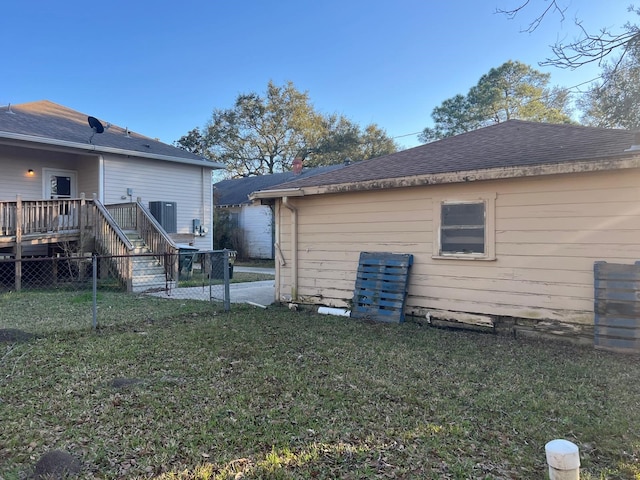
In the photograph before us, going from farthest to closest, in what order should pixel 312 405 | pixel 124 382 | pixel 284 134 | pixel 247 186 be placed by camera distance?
pixel 284 134
pixel 247 186
pixel 124 382
pixel 312 405

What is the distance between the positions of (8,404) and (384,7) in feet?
40.9

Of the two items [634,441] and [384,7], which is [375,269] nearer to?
[634,441]

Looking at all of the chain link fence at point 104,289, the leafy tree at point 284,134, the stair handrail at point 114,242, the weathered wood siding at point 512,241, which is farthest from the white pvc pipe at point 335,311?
the leafy tree at point 284,134

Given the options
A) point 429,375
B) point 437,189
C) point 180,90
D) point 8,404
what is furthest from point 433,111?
point 8,404

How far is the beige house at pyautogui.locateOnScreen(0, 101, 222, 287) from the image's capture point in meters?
10.4

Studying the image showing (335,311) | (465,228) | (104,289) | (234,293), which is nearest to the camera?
(465,228)

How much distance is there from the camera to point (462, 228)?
6250mm

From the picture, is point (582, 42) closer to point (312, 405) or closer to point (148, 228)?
point (312, 405)

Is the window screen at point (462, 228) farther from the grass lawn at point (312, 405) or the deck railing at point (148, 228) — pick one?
the deck railing at point (148, 228)

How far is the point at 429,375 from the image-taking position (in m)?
4.16

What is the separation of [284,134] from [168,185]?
787 inches

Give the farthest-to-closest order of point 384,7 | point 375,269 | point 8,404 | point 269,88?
point 269,88 → point 384,7 → point 375,269 → point 8,404

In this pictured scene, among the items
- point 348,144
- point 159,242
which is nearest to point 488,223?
point 159,242

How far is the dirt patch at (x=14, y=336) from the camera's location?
5346 millimetres
